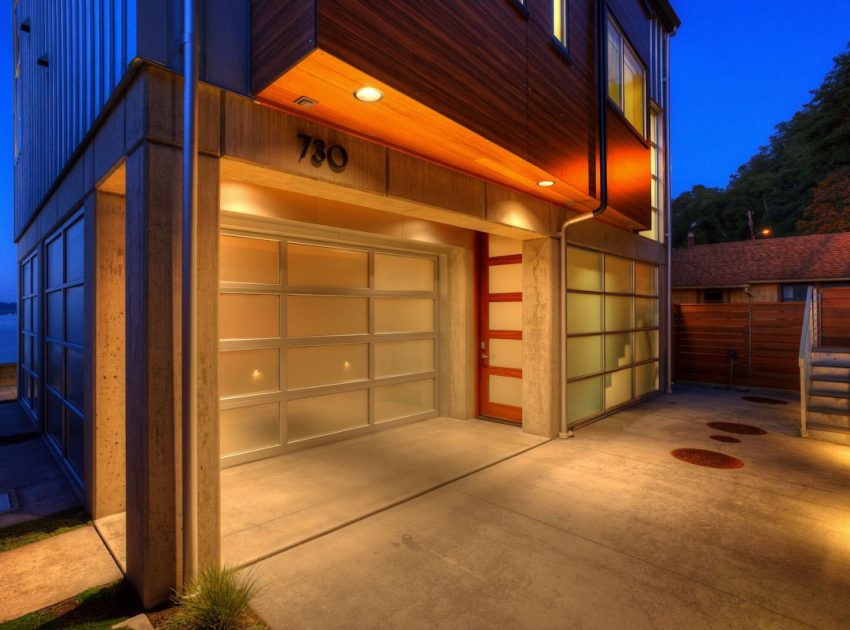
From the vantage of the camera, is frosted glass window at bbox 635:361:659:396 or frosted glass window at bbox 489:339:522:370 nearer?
frosted glass window at bbox 489:339:522:370

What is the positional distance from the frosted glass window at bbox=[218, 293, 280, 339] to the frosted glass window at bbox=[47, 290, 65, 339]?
70.4 inches

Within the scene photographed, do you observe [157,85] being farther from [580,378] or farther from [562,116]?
[580,378]

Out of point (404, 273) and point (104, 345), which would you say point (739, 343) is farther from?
point (104, 345)

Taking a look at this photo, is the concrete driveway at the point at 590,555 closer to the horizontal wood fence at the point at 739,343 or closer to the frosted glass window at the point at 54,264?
the frosted glass window at the point at 54,264

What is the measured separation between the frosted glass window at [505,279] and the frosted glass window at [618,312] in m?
2.05

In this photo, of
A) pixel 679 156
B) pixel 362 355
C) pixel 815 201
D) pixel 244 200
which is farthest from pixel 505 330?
pixel 679 156

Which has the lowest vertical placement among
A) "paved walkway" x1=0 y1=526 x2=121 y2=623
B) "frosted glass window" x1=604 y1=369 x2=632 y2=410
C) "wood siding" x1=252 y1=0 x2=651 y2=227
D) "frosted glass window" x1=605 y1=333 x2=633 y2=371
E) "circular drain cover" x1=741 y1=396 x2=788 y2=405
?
"paved walkway" x1=0 y1=526 x2=121 y2=623

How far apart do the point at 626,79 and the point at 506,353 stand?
16.8 feet

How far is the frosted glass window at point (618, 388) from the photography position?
823 centimetres

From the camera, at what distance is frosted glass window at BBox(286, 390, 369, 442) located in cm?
590

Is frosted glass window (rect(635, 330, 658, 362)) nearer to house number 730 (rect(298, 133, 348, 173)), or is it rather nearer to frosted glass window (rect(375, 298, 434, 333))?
frosted glass window (rect(375, 298, 434, 333))

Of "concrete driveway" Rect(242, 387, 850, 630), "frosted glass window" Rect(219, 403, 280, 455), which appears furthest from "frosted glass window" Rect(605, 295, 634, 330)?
"frosted glass window" Rect(219, 403, 280, 455)

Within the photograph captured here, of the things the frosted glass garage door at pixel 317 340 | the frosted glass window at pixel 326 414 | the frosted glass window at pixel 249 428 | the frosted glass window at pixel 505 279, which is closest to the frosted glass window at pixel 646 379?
the frosted glass window at pixel 505 279

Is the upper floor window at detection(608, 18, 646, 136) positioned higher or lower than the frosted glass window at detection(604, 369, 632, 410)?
higher
